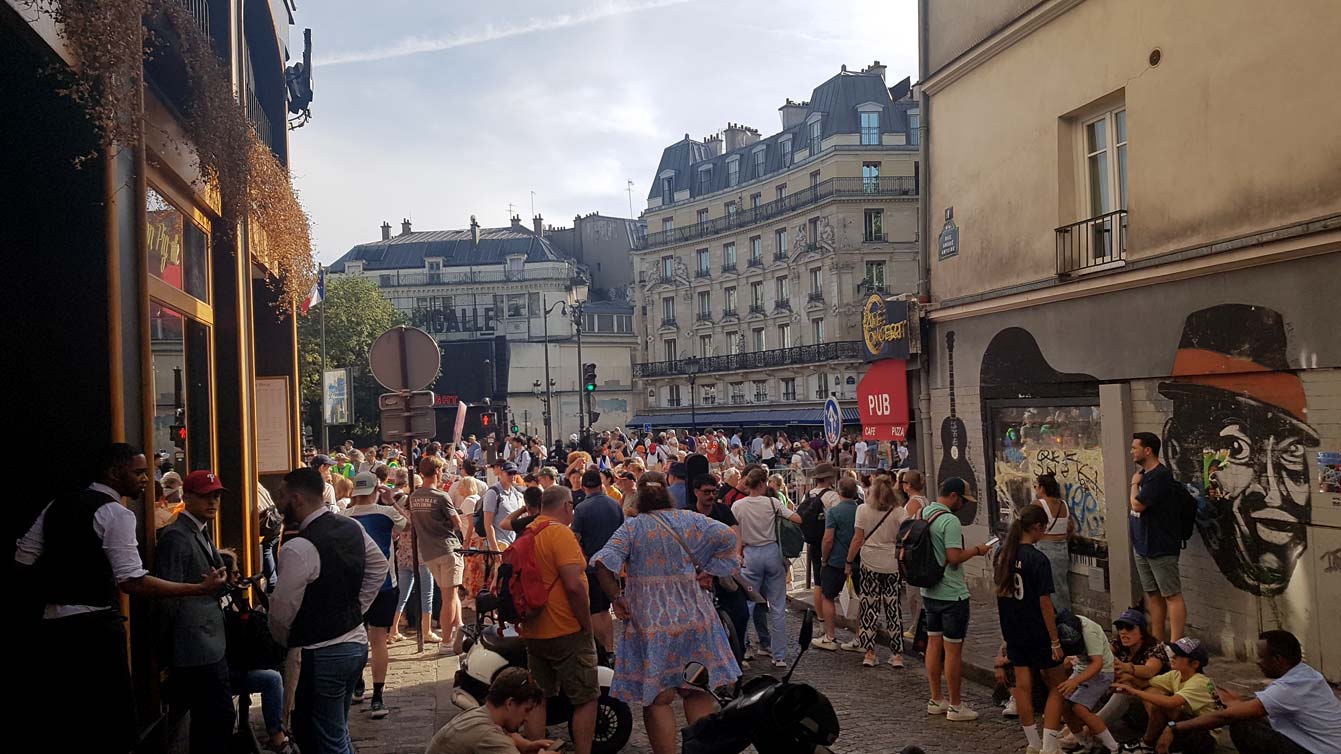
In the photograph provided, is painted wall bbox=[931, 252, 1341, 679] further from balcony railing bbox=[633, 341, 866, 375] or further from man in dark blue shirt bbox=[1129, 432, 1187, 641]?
balcony railing bbox=[633, 341, 866, 375]

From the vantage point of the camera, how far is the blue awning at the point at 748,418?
63.2m

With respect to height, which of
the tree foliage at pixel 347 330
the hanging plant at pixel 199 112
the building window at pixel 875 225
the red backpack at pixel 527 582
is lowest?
the red backpack at pixel 527 582

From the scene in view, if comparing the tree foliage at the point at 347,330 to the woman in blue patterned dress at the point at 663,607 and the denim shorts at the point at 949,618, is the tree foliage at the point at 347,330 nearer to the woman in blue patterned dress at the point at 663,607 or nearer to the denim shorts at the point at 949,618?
the denim shorts at the point at 949,618

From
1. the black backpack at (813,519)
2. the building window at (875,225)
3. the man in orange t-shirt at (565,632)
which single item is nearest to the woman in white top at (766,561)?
the black backpack at (813,519)

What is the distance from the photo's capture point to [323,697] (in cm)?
589

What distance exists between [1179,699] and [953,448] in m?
7.93

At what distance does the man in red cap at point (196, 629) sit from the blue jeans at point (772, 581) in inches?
204

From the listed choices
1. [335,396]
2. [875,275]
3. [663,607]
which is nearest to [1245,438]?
[663,607]

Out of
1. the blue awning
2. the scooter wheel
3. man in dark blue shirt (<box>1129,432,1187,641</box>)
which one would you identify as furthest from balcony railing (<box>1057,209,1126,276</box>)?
the blue awning

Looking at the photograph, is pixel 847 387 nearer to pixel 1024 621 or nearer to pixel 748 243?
pixel 748 243

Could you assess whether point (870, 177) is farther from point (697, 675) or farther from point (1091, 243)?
point (697, 675)

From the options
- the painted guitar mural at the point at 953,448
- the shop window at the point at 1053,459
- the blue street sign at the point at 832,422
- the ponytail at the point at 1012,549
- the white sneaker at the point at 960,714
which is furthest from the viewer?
the blue street sign at the point at 832,422

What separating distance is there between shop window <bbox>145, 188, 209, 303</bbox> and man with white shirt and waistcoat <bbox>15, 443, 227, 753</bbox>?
184cm

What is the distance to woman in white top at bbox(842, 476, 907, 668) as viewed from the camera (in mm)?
10438
